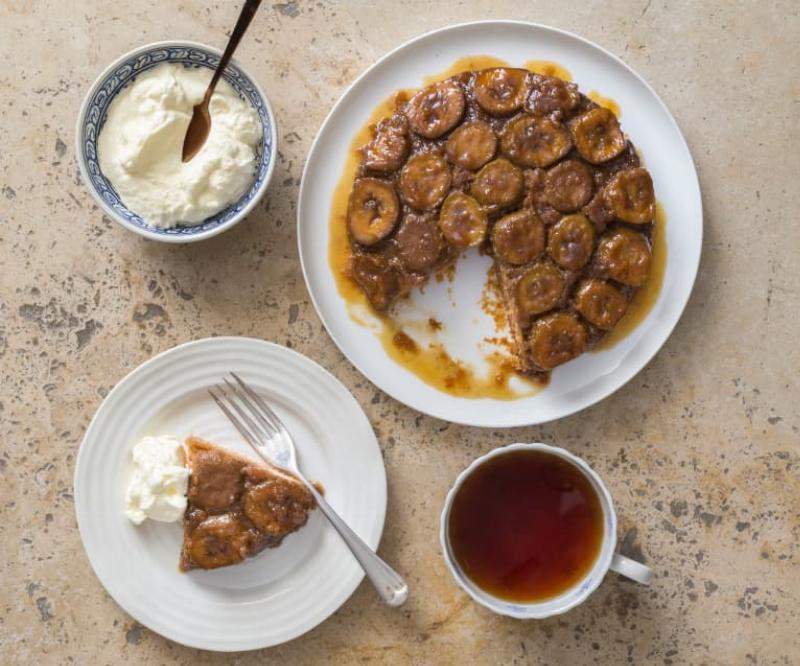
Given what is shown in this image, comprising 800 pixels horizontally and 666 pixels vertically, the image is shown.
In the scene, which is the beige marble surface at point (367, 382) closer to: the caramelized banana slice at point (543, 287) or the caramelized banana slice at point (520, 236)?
the caramelized banana slice at point (543, 287)

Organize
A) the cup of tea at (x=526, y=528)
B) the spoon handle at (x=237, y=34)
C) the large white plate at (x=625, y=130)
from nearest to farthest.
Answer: the spoon handle at (x=237, y=34) < the cup of tea at (x=526, y=528) < the large white plate at (x=625, y=130)

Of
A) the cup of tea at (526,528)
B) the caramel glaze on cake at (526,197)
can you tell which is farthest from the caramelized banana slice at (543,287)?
the cup of tea at (526,528)

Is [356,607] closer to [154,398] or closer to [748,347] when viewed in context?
[154,398]

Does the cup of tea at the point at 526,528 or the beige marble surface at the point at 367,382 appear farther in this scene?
the beige marble surface at the point at 367,382

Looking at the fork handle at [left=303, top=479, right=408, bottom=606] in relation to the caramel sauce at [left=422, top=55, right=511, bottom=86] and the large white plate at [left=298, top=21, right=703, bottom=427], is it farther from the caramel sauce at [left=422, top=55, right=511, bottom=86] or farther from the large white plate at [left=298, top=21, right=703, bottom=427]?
the caramel sauce at [left=422, top=55, right=511, bottom=86]

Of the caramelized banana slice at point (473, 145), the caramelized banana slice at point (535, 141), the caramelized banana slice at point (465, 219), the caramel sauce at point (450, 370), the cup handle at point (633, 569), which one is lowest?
the cup handle at point (633, 569)

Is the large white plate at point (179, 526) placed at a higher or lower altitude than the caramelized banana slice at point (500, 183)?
lower

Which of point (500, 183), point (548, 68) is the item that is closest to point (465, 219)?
point (500, 183)
